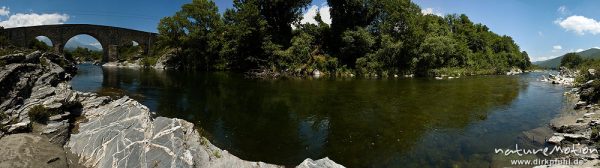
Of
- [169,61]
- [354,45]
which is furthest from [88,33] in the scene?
[354,45]

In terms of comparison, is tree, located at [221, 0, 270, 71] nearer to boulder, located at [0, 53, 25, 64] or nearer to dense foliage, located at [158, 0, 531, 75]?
dense foliage, located at [158, 0, 531, 75]

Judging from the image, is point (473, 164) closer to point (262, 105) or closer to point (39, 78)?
point (262, 105)

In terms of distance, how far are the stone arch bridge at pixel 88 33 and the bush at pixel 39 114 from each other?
7368 centimetres

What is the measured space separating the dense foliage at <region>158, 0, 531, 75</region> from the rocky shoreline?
37601 mm

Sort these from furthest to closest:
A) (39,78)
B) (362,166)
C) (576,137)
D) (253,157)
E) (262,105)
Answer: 1. (262,105)
2. (39,78)
3. (576,137)
4. (253,157)
5. (362,166)

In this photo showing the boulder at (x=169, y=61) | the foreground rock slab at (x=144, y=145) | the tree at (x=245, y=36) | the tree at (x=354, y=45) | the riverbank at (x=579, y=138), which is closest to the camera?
the foreground rock slab at (x=144, y=145)

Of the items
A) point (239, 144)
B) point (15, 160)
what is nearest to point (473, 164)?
point (239, 144)

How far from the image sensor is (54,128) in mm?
13266

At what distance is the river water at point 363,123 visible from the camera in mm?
13070

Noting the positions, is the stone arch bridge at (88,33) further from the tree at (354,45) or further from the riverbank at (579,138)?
the riverbank at (579,138)

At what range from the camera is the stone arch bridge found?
249 feet

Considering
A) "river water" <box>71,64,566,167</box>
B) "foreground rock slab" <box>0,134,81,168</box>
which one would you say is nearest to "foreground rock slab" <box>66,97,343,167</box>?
"foreground rock slab" <box>0,134,81,168</box>

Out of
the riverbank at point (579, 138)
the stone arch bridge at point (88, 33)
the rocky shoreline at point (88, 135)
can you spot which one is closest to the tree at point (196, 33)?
the stone arch bridge at point (88, 33)

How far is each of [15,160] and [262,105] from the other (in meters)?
14.3
